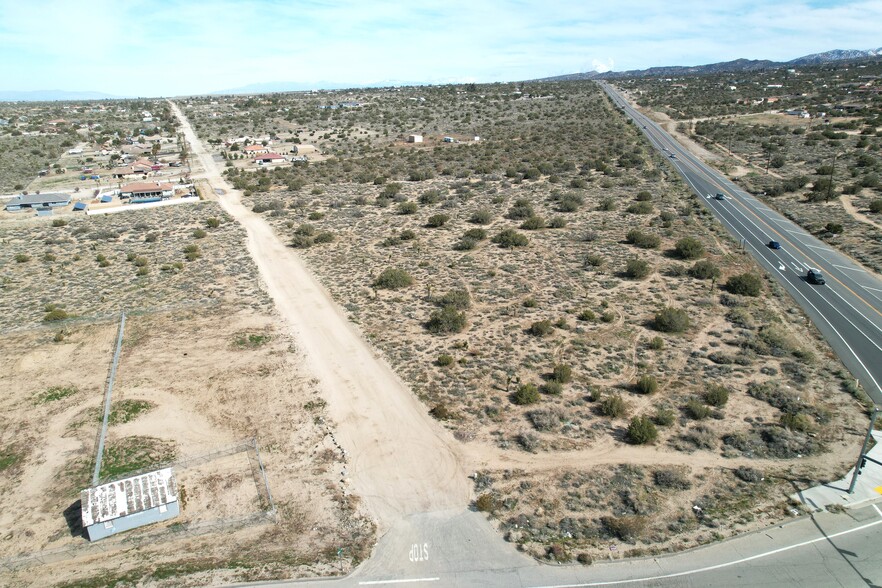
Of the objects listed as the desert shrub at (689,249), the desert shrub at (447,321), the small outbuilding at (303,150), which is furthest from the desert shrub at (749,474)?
the small outbuilding at (303,150)

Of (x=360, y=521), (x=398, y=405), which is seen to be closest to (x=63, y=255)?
(x=398, y=405)

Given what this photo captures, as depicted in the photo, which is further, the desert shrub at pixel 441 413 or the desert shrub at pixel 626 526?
the desert shrub at pixel 441 413

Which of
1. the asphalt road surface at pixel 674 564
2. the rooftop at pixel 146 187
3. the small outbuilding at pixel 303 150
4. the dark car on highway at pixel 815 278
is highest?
the small outbuilding at pixel 303 150

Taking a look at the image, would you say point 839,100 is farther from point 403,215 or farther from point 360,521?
point 360,521

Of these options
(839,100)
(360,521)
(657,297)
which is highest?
(839,100)

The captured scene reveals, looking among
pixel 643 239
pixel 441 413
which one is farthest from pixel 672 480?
pixel 643 239

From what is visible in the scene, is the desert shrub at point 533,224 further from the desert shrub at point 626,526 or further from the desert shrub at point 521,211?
the desert shrub at point 626,526

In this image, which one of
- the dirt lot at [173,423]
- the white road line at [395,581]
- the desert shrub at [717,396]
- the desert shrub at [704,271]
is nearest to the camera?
the white road line at [395,581]
